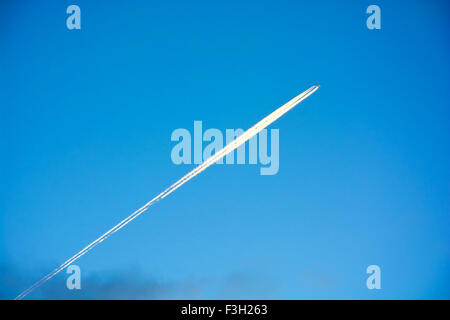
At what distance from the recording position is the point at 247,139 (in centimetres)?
1123
